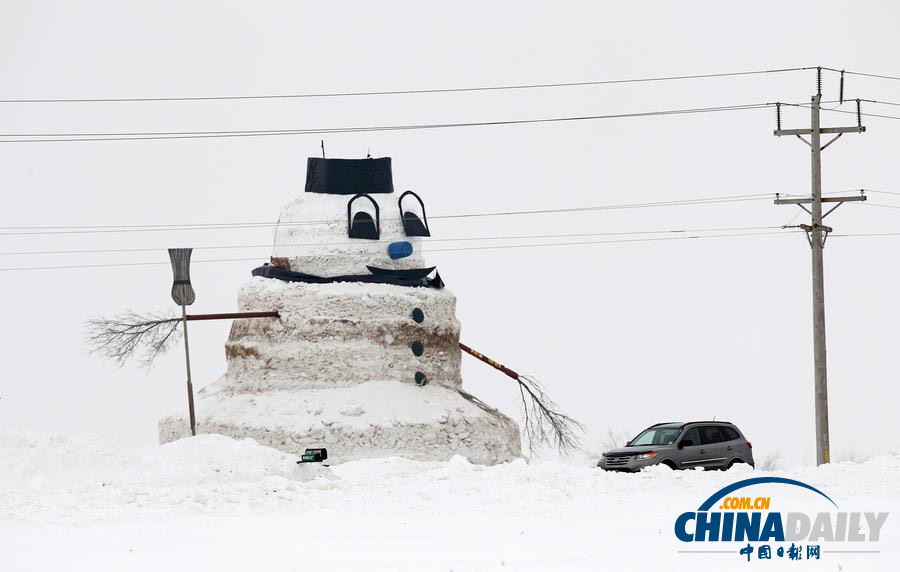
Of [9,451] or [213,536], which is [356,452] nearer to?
[9,451]

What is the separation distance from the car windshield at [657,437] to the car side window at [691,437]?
180mm

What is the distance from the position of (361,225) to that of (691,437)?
951cm

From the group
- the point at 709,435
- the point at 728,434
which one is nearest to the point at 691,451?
the point at 709,435

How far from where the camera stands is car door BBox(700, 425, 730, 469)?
2844 cm

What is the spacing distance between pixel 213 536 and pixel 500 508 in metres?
4.88

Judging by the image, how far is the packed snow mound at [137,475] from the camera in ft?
70.2

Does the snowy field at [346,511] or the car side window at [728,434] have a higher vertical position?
the snowy field at [346,511]

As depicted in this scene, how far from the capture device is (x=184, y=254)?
106ft

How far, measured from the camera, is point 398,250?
3328 cm

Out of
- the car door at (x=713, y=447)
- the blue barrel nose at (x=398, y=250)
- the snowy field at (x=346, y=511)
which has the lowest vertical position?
the car door at (x=713, y=447)

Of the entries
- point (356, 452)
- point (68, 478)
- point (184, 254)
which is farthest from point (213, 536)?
point (184, 254)

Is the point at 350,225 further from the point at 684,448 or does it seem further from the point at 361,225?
the point at 684,448

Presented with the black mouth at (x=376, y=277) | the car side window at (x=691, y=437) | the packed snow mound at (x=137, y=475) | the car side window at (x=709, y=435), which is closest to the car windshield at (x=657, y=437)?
the car side window at (x=691, y=437)

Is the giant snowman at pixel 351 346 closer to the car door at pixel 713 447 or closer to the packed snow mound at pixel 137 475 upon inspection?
the packed snow mound at pixel 137 475
